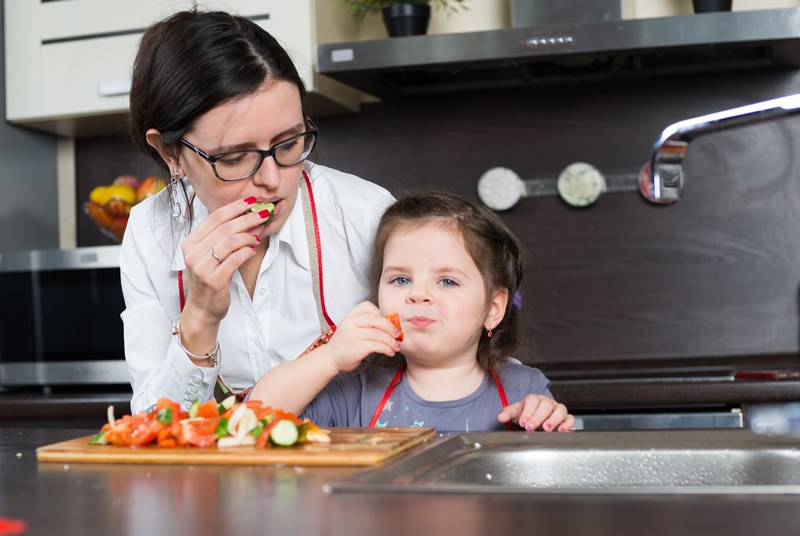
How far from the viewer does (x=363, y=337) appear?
4.62ft

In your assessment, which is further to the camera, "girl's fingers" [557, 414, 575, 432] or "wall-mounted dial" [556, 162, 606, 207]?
"wall-mounted dial" [556, 162, 606, 207]

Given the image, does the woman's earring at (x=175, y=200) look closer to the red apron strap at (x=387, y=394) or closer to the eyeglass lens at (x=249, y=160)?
the eyeglass lens at (x=249, y=160)

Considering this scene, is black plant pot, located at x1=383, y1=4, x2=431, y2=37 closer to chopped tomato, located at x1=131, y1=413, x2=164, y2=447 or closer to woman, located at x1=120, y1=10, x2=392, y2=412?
woman, located at x1=120, y1=10, x2=392, y2=412

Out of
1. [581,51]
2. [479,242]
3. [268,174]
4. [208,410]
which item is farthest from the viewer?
[581,51]

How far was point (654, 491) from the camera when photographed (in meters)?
0.83

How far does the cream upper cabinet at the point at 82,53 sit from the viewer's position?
2719mm

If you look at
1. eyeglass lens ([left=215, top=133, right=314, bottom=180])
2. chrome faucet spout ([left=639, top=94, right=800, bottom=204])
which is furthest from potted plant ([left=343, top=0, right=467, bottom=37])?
chrome faucet spout ([left=639, top=94, right=800, bottom=204])

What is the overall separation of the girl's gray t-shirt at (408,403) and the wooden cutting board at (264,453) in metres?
0.38

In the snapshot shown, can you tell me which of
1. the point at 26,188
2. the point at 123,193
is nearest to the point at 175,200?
the point at 123,193

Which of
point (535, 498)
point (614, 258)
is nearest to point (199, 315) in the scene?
point (535, 498)

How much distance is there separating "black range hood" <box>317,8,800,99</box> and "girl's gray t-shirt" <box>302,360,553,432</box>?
1.00 metres

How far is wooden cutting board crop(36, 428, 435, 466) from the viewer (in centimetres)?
104

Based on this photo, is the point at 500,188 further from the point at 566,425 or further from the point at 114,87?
the point at 566,425

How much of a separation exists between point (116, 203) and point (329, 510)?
214 centimetres
